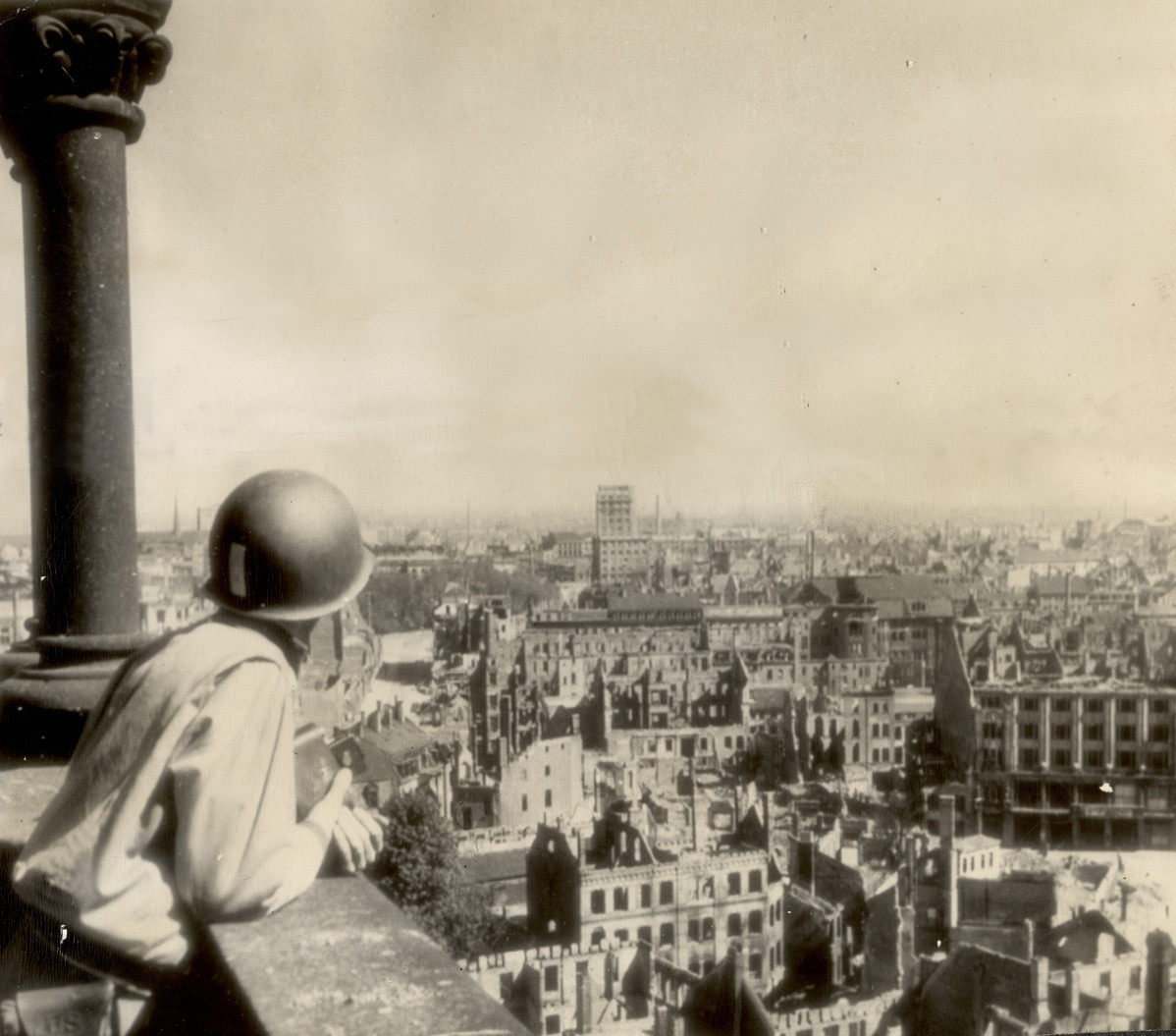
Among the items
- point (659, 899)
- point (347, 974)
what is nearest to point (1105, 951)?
point (659, 899)

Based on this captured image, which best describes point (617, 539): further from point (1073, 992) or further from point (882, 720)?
point (882, 720)

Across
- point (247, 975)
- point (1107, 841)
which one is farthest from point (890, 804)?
point (247, 975)

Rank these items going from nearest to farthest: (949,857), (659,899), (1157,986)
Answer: (1157,986) → (659,899) → (949,857)

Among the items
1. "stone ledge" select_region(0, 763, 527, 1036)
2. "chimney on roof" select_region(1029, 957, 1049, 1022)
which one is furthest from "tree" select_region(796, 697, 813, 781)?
"stone ledge" select_region(0, 763, 527, 1036)

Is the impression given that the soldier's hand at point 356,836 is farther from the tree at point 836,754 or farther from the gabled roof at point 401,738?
the tree at point 836,754

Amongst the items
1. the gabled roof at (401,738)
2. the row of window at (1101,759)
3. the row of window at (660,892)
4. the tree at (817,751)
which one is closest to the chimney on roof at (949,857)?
the row of window at (1101,759)

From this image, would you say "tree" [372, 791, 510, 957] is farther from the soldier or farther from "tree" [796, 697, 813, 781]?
the soldier
